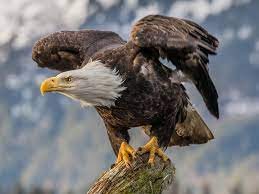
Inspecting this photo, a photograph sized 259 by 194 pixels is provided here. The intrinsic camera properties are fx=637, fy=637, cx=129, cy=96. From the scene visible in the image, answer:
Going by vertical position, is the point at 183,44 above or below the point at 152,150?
above

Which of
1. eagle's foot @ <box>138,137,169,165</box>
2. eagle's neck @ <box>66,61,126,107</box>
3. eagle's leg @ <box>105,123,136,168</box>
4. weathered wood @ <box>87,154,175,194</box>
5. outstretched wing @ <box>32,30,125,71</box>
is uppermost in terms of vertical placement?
outstretched wing @ <box>32,30,125,71</box>

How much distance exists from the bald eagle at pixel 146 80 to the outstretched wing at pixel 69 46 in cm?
62

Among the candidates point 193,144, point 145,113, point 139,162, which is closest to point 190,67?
point 145,113

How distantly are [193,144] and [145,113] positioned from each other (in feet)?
6.81

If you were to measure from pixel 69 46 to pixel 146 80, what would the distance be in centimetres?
255

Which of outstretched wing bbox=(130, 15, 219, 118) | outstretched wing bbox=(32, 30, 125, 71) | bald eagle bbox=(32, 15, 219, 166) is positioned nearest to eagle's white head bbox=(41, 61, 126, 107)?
bald eagle bbox=(32, 15, 219, 166)

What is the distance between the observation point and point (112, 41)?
10.9 meters

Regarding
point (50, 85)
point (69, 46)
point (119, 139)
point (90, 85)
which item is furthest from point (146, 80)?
point (69, 46)

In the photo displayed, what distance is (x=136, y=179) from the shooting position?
843 cm

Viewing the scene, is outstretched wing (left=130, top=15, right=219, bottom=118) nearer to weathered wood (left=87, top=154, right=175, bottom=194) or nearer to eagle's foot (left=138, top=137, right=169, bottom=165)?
eagle's foot (left=138, top=137, right=169, bottom=165)

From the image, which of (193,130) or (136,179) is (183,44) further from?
(193,130)

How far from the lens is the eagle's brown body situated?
9.16 m

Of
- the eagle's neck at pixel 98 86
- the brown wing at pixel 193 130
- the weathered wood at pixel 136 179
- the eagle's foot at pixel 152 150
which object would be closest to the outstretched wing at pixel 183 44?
the eagle's neck at pixel 98 86

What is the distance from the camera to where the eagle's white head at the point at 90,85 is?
9.00 meters
